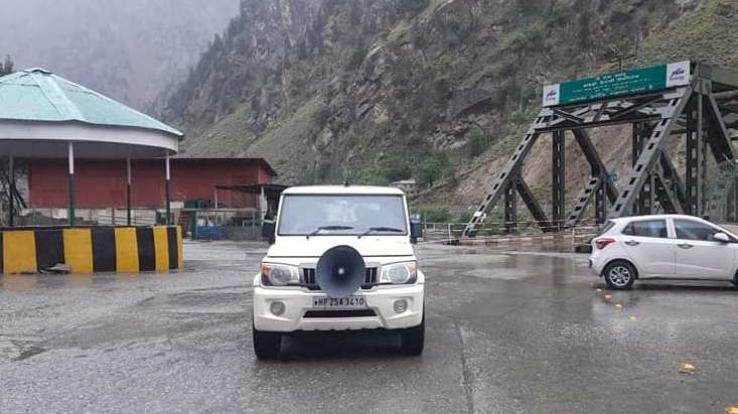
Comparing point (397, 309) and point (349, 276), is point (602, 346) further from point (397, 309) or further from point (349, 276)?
point (349, 276)

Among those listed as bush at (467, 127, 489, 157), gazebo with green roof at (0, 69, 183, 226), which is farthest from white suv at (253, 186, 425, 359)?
bush at (467, 127, 489, 157)

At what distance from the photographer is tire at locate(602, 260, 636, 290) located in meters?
13.3

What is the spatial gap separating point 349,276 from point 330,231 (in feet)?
4.04

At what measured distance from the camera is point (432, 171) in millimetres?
60250

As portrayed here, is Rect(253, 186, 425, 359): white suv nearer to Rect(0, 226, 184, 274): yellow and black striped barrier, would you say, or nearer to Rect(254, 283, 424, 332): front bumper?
Rect(254, 283, 424, 332): front bumper

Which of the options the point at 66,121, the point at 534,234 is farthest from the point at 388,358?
the point at 534,234

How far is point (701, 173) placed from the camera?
88.7 ft

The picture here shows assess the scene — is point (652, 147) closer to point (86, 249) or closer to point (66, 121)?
point (86, 249)

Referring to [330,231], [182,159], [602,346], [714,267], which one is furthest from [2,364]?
[182,159]

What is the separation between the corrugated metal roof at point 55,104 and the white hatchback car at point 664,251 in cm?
1253

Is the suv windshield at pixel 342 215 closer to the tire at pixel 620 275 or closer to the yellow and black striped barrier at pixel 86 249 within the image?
the tire at pixel 620 275

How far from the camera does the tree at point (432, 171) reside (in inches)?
2371

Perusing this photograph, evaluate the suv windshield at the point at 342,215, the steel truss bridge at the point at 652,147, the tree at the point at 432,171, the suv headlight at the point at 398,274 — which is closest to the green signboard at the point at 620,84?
the steel truss bridge at the point at 652,147

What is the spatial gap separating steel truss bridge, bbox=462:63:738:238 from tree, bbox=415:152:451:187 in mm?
28382
